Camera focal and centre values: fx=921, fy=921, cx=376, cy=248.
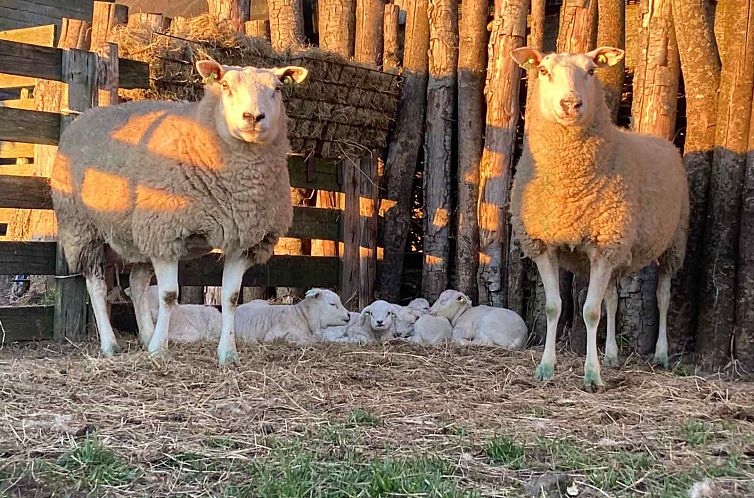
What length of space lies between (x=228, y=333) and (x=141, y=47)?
9.87ft

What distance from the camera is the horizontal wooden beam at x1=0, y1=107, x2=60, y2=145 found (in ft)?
24.7

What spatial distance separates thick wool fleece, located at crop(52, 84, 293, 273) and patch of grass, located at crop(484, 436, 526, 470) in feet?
10.1

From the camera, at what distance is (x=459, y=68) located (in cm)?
966

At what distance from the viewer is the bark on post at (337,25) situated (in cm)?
1049

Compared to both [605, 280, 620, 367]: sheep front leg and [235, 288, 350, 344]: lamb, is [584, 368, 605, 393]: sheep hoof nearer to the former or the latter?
[605, 280, 620, 367]: sheep front leg

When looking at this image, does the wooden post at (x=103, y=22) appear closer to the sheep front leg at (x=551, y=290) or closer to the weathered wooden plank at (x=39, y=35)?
the weathered wooden plank at (x=39, y=35)

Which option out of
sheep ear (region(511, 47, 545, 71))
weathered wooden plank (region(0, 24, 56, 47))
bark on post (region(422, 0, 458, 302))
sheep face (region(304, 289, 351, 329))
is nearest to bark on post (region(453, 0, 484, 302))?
bark on post (region(422, 0, 458, 302))

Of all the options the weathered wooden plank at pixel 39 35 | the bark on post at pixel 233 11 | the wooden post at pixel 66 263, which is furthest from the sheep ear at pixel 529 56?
the weathered wooden plank at pixel 39 35

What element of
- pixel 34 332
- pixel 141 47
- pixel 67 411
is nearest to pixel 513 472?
pixel 67 411

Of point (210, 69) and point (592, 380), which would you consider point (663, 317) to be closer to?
point (592, 380)

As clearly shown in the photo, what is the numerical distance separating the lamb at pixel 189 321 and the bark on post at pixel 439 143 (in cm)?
251

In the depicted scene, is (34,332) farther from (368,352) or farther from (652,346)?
(652,346)

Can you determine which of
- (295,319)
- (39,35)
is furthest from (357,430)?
(39,35)

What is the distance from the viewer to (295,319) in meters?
8.95
